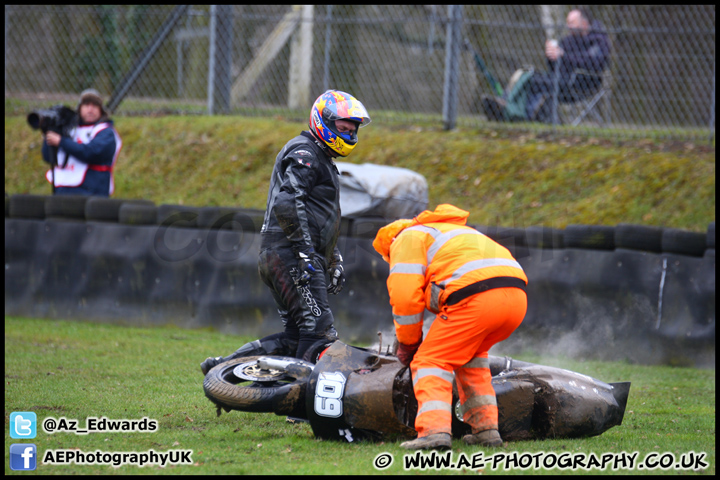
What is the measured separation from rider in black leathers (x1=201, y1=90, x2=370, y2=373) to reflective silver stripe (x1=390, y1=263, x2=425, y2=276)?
3.70 feet

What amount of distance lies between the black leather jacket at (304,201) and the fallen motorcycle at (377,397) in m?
0.94

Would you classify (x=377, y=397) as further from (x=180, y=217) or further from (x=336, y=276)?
(x=180, y=217)

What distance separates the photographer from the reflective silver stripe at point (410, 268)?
436 cm

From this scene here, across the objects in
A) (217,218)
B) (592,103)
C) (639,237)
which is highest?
(592,103)

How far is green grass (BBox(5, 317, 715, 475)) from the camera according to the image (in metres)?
4.14

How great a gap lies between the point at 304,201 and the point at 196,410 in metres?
1.68

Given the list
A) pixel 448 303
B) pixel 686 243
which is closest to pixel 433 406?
pixel 448 303

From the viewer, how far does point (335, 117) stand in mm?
5531

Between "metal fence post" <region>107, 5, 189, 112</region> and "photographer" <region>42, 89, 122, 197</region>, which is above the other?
"metal fence post" <region>107, 5, 189, 112</region>

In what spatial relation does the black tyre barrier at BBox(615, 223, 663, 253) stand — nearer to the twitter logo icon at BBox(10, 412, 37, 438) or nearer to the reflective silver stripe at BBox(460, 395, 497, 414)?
the reflective silver stripe at BBox(460, 395, 497, 414)

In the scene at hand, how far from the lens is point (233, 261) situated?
873cm

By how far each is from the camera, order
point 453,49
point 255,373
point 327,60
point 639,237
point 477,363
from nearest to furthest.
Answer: point 477,363 < point 255,373 < point 639,237 < point 453,49 < point 327,60

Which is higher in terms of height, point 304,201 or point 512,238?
point 304,201

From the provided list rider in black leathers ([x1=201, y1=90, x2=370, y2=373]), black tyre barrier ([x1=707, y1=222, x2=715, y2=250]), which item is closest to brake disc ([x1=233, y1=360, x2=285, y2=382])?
rider in black leathers ([x1=201, y1=90, x2=370, y2=373])
